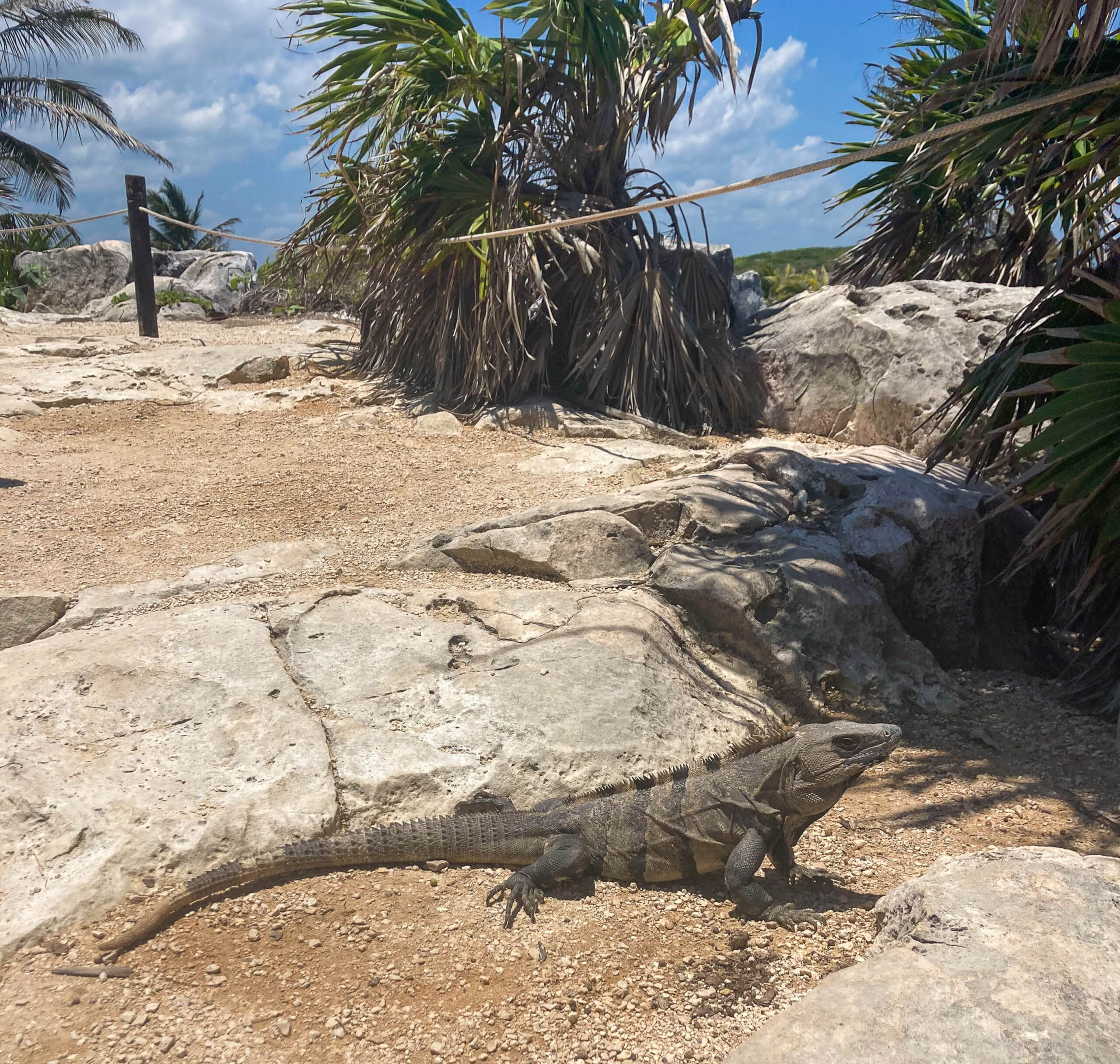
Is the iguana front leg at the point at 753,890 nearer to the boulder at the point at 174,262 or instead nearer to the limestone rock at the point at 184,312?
the limestone rock at the point at 184,312

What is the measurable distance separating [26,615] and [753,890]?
11.3 feet

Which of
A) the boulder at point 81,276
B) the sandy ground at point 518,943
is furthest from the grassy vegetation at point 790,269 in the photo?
the boulder at point 81,276

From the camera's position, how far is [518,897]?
3062 millimetres

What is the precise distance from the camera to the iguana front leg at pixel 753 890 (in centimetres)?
303

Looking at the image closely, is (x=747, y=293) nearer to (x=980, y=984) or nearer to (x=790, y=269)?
(x=980, y=984)

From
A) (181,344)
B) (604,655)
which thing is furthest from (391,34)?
(604,655)

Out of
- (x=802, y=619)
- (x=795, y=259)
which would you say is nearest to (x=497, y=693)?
(x=802, y=619)

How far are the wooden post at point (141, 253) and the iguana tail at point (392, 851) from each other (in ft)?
31.0

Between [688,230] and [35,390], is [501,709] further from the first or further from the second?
[35,390]

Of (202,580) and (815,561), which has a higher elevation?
(815,561)

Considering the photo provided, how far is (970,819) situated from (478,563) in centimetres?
276

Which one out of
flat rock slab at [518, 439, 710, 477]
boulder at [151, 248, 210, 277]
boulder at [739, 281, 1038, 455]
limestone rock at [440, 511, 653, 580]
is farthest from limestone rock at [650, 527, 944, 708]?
boulder at [151, 248, 210, 277]

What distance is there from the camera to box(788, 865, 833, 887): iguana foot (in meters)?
3.34

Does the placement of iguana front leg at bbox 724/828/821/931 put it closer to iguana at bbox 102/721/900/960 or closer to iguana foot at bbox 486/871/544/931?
iguana at bbox 102/721/900/960
